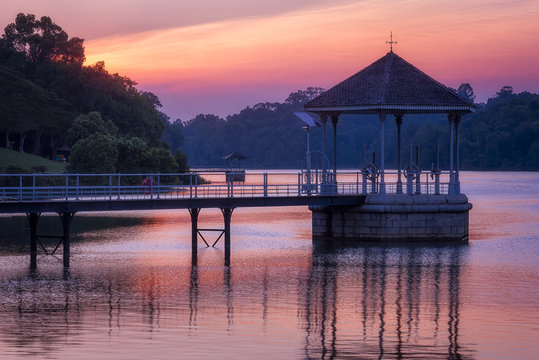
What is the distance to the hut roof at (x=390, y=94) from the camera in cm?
4972

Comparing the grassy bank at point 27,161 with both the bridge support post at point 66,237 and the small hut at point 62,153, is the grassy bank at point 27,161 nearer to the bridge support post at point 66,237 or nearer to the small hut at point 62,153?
the small hut at point 62,153

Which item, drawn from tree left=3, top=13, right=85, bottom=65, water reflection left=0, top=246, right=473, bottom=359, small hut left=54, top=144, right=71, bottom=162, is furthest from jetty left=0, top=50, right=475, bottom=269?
tree left=3, top=13, right=85, bottom=65

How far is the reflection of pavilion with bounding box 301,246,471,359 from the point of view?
2475 cm

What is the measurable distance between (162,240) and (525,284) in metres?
24.4

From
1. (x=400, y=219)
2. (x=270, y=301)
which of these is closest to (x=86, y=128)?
(x=400, y=219)

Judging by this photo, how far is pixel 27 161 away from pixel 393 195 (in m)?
66.1

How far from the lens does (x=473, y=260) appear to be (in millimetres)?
44031

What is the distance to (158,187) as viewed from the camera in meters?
43.1

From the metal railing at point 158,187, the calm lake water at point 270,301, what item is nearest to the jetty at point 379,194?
the metal railing at point 158,187

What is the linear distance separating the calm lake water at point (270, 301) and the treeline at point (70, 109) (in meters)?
51.3

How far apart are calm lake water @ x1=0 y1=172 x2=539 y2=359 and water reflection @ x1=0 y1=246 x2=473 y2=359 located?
0.05 m

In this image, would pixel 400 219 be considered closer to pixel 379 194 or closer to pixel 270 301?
pixel 379 194

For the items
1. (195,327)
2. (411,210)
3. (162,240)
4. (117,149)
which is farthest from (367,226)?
(117,149)

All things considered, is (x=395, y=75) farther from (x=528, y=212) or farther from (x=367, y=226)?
(x=528, y=212)
